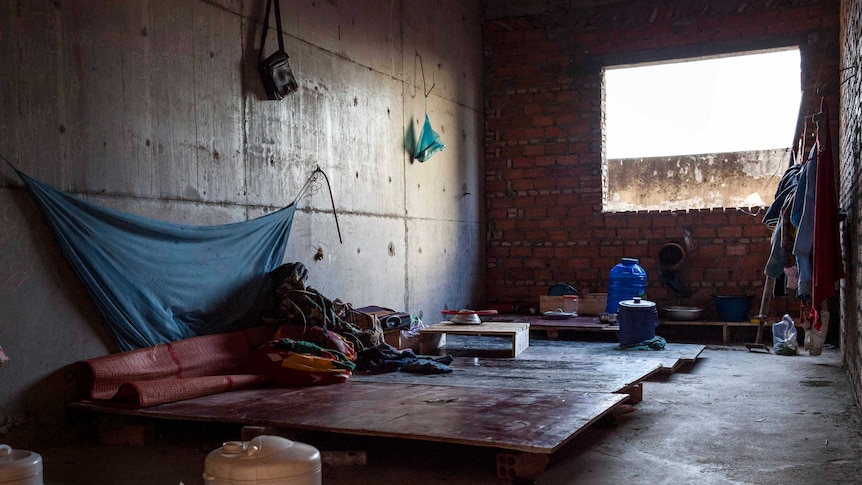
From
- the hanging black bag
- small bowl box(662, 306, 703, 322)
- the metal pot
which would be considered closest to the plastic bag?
small bowl box(662, 306, 703, 322)

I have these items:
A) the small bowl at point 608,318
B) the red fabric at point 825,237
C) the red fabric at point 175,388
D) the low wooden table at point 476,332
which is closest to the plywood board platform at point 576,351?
the low wooden table at point 476,332

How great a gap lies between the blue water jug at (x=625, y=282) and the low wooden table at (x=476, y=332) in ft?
5.77

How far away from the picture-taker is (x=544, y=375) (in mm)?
4996

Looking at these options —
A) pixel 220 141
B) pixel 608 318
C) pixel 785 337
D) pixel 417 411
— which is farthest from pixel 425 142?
pixel 417 411

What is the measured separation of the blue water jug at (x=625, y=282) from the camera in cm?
757

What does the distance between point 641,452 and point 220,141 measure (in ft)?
10.4

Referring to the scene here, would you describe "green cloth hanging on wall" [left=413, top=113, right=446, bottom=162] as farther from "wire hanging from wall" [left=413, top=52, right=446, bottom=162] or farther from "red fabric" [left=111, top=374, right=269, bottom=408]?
"red fabric" [left=111, top=374, right=269, bottom=408]

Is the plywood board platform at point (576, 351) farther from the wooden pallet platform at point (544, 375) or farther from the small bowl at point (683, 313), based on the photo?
the small bowl at point (683, 313)

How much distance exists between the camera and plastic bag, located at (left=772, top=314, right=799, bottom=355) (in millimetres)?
6395

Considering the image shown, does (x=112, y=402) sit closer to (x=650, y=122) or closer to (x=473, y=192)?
(x=473, y=192)

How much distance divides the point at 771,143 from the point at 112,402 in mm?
7147

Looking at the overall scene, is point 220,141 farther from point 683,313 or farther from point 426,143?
point 683,313

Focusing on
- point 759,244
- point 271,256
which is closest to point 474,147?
point 759,244

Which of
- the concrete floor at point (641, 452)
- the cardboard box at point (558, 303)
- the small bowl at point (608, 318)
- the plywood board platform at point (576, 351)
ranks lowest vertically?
the concrete floor at point (641, 452)
